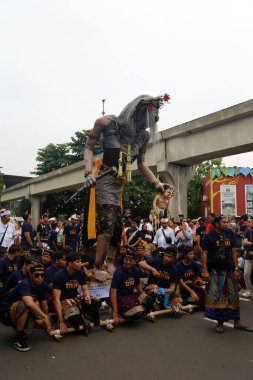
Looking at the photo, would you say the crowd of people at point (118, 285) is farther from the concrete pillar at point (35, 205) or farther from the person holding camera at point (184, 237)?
the concrete pillar at point (35, 205)

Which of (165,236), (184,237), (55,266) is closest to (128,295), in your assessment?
(55,266)

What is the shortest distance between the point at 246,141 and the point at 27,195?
19.7 m

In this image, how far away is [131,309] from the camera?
Answer: 470 centimetres

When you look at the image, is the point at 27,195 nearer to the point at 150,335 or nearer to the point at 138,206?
the point at 138,206

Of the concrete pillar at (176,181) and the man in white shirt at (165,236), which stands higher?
the concrete pillar at (176,181)

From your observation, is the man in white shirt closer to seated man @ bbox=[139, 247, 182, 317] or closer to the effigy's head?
seated man @ bbox=[139, 247, 182, 317]

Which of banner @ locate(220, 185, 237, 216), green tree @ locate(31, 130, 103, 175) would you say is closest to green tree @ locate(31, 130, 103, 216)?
green tree @ locate(31, 130, 103, 175)

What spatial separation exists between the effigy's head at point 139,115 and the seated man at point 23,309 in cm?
239

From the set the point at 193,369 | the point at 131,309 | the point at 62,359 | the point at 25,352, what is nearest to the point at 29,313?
the point at 25,352

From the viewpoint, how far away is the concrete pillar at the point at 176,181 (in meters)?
13.1

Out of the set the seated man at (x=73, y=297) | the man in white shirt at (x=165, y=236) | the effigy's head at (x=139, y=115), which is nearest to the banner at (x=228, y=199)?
the man in white shirt at (x=165, y=236)

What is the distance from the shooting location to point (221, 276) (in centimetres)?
464

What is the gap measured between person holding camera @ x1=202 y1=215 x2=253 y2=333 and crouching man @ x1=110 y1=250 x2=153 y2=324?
812 mm

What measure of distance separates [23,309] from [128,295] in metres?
1.44
